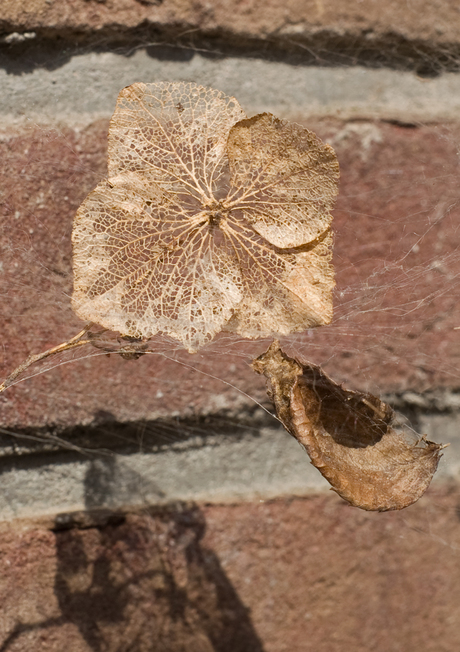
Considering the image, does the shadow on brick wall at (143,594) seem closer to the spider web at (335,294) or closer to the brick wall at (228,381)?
the brick wall at (228,381)

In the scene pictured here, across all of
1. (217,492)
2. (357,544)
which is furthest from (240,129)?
(357,544)

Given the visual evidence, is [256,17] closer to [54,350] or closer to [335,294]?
[335,294]

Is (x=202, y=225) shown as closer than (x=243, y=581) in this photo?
Yes

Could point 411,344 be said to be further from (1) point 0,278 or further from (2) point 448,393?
(1) point 0,278

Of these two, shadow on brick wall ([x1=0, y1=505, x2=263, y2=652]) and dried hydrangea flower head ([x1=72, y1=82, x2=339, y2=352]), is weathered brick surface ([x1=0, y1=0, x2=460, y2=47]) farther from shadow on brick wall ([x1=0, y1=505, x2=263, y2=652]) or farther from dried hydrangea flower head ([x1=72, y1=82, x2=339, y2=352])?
shadow on brick wall ([x1=0, y1=505, x2=263, y2=652])

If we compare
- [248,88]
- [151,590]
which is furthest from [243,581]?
[248,88]

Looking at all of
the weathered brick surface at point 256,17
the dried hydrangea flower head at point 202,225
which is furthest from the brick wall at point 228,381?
the dried hydrangea flower head at point 202,225
